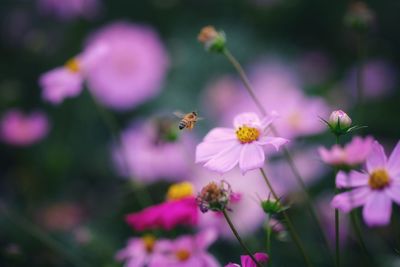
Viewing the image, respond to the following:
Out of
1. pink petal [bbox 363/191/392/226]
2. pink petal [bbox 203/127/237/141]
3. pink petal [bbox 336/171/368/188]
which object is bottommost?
pink petal [bbox 363/191/392/226]

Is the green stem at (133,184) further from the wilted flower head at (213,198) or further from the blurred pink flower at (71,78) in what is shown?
the wilted flower head at (213,198)

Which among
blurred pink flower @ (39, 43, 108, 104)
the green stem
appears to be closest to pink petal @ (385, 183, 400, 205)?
the green stem

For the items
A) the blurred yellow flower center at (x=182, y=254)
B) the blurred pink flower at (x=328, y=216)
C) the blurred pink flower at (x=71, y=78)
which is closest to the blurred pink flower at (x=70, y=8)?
the blurred pink flower at (x=71, y=78)

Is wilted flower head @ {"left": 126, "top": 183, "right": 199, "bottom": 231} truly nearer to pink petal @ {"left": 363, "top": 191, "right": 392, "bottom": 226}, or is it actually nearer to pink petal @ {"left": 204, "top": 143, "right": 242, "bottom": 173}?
pink petal @ {"left": 204, "top": 143, "right": 242, "bottom": 173}

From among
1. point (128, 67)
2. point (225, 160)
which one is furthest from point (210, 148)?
point (128, 67)

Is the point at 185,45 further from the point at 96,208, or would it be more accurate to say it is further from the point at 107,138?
the point at 96,208

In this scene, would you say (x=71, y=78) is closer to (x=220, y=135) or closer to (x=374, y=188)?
(x=220, y=135)

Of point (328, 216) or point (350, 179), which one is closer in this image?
point (350, 179)
